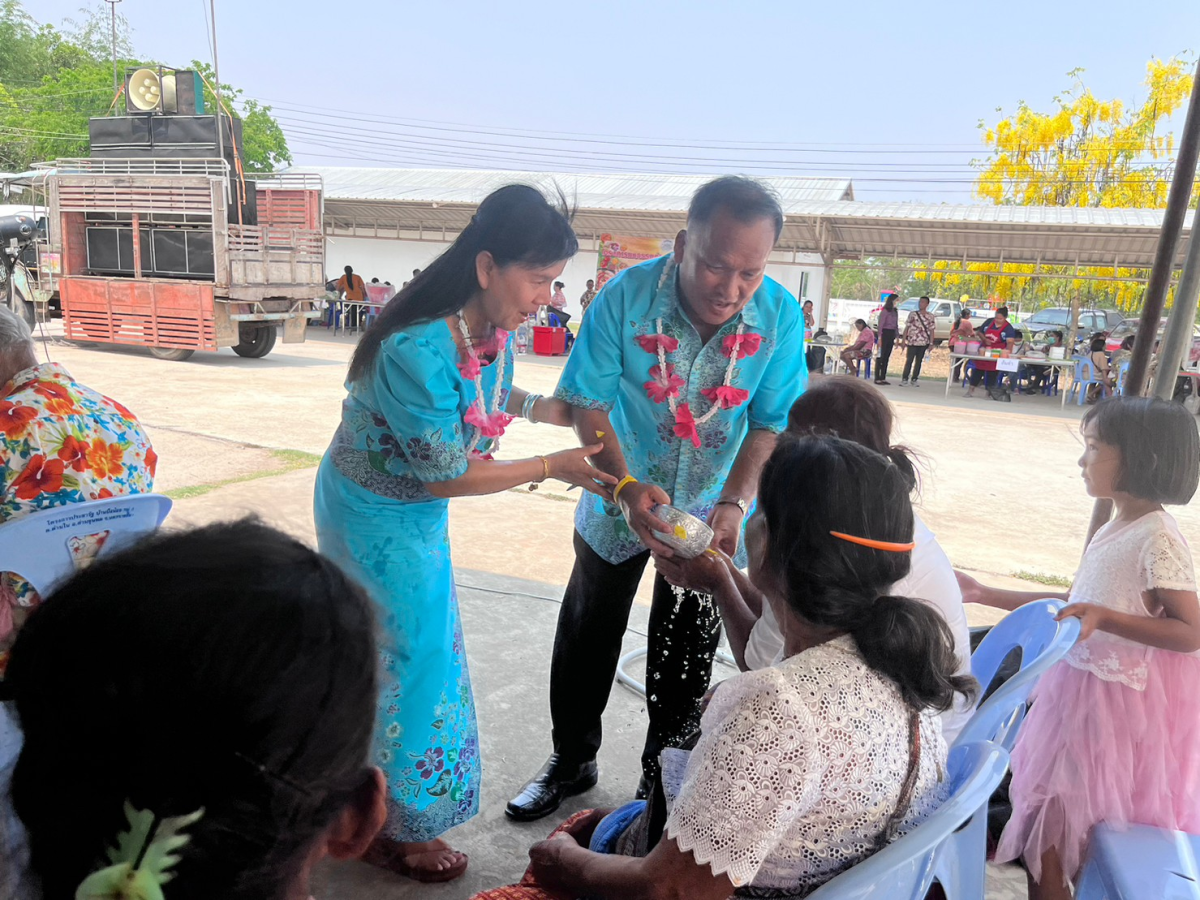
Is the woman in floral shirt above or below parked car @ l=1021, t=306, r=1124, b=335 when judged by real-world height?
above

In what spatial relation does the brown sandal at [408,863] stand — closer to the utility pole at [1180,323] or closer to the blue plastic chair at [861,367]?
the utility pole at [1180,323]

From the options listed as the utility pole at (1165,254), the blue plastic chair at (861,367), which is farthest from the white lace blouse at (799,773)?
the blue plastic chair at (861,367)

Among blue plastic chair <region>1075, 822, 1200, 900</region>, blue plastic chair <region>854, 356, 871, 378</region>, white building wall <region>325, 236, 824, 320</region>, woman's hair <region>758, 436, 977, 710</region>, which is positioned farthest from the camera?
white building wall <region>325, 236, 824, 320</region>

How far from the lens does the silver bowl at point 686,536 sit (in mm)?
1889

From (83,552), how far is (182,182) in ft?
41.8

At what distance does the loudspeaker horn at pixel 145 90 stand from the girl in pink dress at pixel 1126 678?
15346 mm

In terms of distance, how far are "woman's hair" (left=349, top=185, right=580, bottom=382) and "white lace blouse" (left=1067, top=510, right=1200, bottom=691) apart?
1.44 m

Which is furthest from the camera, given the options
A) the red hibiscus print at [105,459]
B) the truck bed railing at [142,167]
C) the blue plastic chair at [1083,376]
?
the blue plastic chair at [1083,376]

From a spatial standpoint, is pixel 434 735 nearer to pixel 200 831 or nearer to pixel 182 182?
pixel 200 831

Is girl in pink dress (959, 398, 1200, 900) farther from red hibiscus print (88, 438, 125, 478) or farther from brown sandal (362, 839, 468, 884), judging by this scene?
red hibiscus print (88, 438, 125, 478)

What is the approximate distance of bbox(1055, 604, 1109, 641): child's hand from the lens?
69.6 inches

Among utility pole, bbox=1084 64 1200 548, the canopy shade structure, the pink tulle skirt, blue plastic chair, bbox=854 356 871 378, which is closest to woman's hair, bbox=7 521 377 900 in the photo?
the pink tulle skirt

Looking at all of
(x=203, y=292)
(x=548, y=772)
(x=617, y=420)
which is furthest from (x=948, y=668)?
(x=203, y=292)

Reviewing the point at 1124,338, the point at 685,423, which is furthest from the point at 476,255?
the point at 1124,338
